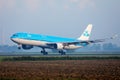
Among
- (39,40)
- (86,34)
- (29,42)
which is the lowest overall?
(29,42)

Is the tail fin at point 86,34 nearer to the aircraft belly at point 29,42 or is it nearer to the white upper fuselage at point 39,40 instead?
the white upper fuselage at point 39,40

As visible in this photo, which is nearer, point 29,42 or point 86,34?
point 29,42

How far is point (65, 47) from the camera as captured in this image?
87062 mm

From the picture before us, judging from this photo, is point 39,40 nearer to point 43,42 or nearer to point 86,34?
point 43,42

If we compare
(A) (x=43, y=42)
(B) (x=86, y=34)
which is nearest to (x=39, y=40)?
(A) (x=43, y=42)

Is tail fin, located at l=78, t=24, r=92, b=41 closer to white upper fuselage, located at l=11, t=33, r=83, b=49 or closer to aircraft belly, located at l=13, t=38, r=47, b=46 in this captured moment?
white upper fuselage, located at l=11, t=33, r=83, b=49

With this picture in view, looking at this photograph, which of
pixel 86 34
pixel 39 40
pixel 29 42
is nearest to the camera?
pixel 29 42

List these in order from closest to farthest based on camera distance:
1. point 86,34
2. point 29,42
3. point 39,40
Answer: point 29,42, point 39,40, point 86,34

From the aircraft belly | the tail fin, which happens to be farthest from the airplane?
the tail fin

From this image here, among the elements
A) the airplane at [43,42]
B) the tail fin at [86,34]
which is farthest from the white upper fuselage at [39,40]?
the tail fin at [86,34]

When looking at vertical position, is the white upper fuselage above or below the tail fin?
below

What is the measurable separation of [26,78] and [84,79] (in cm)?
514

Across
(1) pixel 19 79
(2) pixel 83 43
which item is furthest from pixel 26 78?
(2) pixel 83 43

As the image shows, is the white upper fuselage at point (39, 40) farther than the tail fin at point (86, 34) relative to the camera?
No
